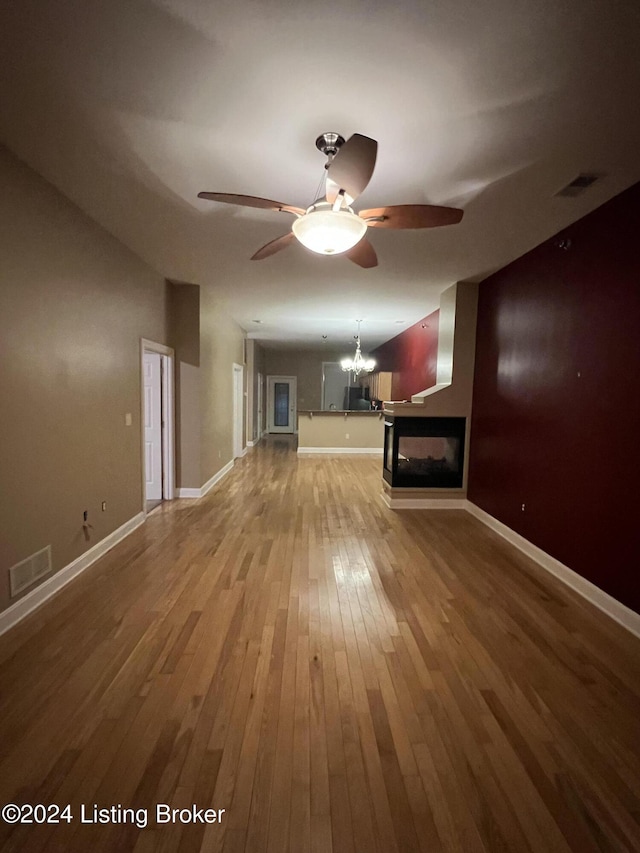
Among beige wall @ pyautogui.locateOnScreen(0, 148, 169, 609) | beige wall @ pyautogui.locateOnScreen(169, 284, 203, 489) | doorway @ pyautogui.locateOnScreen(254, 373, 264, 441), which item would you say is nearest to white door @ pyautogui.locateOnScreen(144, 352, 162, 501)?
beige wall @ pyautogui.locateOnScreen(169, 284, 203, 489)

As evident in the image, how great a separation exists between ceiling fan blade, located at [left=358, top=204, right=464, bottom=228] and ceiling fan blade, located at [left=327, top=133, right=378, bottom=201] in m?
0.23

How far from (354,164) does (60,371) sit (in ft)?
7.62

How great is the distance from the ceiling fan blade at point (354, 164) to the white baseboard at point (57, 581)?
9.61ft

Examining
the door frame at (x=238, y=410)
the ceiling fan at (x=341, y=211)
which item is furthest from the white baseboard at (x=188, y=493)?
the ceiling fan at (x=341, y=211)

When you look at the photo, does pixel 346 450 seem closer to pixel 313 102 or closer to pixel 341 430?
pixel 341 430

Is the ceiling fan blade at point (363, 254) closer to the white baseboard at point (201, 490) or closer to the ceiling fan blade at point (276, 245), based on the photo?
the ceiling fan blade at point (276, 245)

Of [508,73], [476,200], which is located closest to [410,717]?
[508,73]

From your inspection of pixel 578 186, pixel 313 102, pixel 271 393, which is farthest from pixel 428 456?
pixel 271 393

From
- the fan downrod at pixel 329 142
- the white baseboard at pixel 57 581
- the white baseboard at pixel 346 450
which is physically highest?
the fan downrod at pixel 329 142

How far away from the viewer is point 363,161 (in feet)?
5.44

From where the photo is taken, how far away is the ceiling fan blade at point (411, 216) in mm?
1977

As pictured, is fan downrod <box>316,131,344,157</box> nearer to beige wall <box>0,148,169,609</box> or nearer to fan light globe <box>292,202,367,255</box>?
fan light globe <box>292,202,367,255</box>

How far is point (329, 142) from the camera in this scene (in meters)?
2.07

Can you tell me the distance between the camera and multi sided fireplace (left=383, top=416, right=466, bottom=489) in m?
4.99
